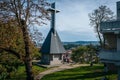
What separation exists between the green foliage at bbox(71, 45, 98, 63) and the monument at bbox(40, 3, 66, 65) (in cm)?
464

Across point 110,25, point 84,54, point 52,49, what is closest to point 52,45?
point 52,49

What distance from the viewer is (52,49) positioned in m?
55.3

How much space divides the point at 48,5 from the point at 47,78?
76.9ft

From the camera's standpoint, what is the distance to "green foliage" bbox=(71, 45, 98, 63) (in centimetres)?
5977

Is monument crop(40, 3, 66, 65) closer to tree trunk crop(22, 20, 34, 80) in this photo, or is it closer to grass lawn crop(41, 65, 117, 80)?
grass lawn crop(41, 65, 117, 80)

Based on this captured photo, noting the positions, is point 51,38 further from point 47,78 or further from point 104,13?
point 47,78

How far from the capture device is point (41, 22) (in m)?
14.4

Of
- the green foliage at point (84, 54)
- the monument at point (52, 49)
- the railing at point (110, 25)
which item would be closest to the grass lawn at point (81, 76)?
the railing at point (110, 25)

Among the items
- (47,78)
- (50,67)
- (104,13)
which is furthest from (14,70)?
(104,13)

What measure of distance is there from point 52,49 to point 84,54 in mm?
8821

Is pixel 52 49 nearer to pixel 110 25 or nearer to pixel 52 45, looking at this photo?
pixel 52 45

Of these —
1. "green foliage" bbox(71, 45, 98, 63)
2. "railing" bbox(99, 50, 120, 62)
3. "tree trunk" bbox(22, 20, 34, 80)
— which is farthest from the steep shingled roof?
"tree trunk" bbox(22, 20, 34, 80)

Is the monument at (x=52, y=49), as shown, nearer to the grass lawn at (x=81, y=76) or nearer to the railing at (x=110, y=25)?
the grass lawn at (x=81, y=76)

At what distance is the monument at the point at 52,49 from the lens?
54625 mm
